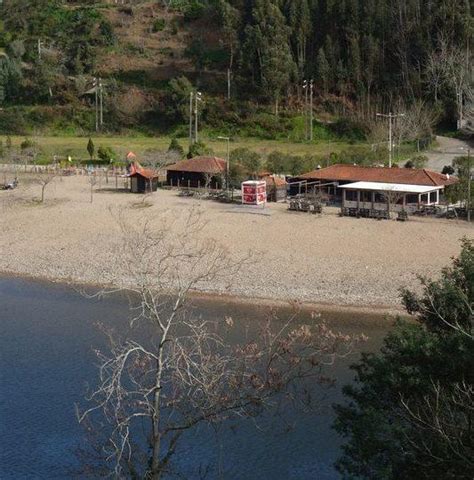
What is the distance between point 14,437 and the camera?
1545cm

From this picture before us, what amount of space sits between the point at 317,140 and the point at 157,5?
2807 centimetres

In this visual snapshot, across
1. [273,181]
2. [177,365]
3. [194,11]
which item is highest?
[194,11]

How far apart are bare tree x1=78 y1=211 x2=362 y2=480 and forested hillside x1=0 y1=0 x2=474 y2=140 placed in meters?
26.8

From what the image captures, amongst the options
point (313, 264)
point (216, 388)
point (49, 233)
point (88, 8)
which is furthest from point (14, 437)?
point (88, 8)

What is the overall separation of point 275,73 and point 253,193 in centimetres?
2490

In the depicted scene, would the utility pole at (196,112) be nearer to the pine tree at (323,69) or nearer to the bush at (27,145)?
the pine tree at (323,69)

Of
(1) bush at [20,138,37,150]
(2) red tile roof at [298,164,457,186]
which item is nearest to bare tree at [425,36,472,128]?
(2) red tile roof at [298,164,457,186]

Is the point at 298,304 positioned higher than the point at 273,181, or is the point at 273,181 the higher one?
the point at 273,181

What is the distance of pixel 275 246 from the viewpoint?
91.2ft

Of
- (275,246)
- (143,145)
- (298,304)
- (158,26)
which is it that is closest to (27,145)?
(143,145)

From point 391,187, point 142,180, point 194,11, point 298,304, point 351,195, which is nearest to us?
point 298,304

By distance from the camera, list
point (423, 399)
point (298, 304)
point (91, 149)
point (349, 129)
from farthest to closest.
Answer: point (349, 129), point (91, 149), point (298, 304), point (423, 399)

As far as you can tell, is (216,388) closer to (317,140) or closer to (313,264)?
(313,264)

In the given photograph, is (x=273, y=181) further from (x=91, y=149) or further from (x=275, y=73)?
(x=275, y=73)
